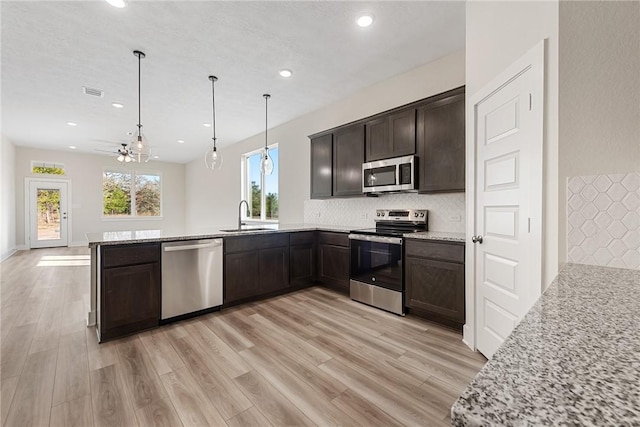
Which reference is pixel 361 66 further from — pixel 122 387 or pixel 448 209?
pixel 122 387

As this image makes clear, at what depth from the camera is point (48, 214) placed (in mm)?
7945

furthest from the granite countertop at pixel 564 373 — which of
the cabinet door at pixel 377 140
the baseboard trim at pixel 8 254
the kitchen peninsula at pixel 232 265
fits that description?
the baseboard trim at pixel 8 254

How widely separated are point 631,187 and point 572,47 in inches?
29.5

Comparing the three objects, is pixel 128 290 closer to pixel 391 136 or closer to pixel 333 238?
pixel 333 238

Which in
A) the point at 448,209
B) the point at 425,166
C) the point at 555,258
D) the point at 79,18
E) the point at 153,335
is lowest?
the point at 153,335

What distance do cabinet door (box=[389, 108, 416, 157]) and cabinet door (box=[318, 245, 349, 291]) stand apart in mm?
1412

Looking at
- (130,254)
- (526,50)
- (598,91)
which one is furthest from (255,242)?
(598,91)

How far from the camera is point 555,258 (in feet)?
4.86

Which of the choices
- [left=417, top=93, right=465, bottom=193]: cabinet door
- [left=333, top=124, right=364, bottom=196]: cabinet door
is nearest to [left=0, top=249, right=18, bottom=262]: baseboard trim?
[left=333, top=124, right=364, bottom=196]: cabinet door

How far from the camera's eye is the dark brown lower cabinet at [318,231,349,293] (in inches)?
147

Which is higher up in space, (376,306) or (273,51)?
(273,51)

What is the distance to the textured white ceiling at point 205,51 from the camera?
2508mm

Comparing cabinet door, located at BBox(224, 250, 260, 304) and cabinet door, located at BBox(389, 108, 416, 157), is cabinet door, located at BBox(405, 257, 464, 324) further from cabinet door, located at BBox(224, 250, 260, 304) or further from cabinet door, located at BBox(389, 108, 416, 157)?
cabinet door, located at BBox(224, 250, 260, 304)

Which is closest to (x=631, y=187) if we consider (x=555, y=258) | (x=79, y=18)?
(x=555, y=258)
